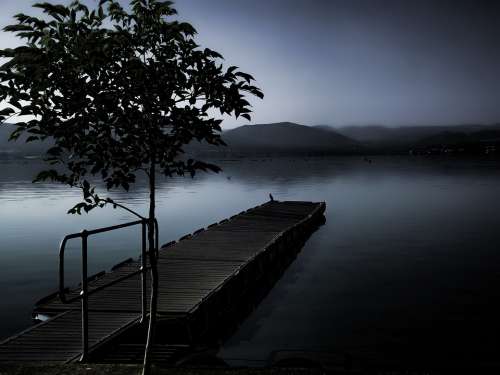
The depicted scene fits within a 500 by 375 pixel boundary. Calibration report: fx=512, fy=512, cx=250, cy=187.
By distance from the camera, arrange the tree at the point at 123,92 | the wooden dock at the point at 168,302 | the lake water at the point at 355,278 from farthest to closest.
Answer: the lake water at the point at 355,278 < the wooden dock at the point at 168,302 < the tree at the point at 123,92

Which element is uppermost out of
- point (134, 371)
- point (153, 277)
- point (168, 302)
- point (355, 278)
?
point (153, 277)

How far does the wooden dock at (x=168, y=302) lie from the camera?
9.69m

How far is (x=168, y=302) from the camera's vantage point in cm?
1335

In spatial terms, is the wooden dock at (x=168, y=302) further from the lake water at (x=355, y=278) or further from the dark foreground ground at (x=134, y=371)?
the lake water at (x=355, y=278)

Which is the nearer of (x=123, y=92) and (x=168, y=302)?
(x=123, y=92)

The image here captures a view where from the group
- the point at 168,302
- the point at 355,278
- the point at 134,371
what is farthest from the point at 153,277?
the point at 355,278

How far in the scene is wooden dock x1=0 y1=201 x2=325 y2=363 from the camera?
969 centimetres

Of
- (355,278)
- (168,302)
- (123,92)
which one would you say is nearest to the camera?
(123,92)

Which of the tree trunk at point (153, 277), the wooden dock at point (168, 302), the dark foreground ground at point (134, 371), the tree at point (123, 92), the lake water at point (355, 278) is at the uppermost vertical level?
the tree at point (123, 92)

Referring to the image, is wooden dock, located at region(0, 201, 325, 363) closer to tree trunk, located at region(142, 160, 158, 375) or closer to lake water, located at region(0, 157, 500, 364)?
tree trunk, located at region(142, 160, 158, 375)

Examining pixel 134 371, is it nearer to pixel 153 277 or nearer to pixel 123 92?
pixel 153 277

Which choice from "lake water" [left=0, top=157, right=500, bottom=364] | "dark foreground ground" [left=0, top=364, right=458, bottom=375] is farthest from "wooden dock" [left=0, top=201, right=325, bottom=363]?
"lake water" [left=0, top=157, right=500, bottom=364]

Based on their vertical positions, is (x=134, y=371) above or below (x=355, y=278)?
above

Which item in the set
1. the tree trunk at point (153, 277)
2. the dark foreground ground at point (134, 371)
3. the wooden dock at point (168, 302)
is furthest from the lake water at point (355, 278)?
the tree trunk at point (153, 277)
